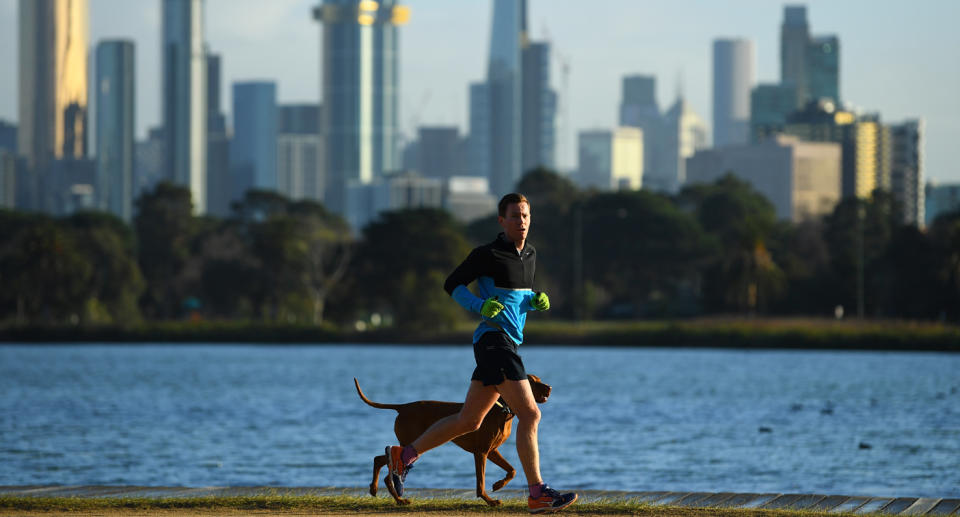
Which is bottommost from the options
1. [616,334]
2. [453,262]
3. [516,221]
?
[616,334]

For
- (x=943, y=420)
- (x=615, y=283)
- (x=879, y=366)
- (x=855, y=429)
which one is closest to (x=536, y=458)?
(x=855, y=429)

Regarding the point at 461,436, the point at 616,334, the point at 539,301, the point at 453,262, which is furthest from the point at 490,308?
the point at 453,262

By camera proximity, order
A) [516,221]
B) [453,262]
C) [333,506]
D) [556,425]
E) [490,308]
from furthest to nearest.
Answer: [453,262], [556,425], [333,506], [516,221], [490,308]

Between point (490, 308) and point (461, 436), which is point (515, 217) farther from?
point (461, 436)

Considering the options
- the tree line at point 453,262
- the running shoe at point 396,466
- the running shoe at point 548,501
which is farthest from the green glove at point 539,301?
the tree line at point 453,262

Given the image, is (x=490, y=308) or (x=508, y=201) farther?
(x=508, y=201)

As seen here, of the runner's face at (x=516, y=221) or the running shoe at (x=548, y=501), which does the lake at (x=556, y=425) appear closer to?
the running shoe at (x=548, y=501)

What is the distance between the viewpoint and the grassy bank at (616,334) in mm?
83950

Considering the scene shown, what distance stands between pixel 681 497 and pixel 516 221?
3.56 metres

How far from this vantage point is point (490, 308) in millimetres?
11336

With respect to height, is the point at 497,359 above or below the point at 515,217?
below

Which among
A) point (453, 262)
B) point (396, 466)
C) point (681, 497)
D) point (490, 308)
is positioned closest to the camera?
point (490, 308)

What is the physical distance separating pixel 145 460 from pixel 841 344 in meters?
62.8

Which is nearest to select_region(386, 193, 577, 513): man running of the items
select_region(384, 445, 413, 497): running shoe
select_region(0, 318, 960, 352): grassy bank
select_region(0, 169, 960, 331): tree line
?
select_region(384, 445, 413, 497): running shoe
